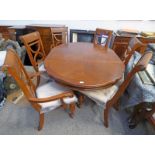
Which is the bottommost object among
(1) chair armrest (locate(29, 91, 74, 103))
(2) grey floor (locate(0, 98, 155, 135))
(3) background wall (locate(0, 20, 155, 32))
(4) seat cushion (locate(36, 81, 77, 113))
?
(2) grey floor (locate(0, 98, 155, 135))

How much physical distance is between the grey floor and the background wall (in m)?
1.84

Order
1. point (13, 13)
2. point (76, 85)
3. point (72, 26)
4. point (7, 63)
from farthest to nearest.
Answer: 1. point (72, 26)
2. point (13, 13)
3. point (76, 85)
4. point (7, 63)

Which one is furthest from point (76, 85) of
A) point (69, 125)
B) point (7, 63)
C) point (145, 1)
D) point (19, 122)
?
point (145, 1)

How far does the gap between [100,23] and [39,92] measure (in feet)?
6.91

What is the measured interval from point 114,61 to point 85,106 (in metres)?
0.78

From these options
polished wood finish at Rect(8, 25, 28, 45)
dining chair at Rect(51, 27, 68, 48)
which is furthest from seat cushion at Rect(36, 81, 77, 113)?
polished wood finish at Rect(8, 25, 28, 45)

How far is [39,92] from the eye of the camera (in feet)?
4.93

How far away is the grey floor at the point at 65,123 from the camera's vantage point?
5.27 feet

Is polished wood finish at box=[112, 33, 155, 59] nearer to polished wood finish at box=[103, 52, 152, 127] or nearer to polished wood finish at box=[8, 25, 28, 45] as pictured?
polished wood finish at box=[103, 52, 152, 127]

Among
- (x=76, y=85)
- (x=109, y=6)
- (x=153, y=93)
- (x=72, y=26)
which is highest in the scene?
(x=109, y=6)

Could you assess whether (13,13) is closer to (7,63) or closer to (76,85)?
(7,63)

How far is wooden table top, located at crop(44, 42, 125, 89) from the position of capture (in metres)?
1.24

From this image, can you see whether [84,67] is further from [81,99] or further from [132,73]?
[81,99]

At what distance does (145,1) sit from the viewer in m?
1.92
